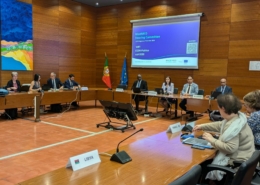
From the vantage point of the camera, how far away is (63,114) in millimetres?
7098

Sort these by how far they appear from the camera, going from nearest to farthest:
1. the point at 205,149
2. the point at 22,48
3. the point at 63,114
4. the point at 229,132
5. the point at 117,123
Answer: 1. the point at 229,132
2. the point at 205,149
3. the point at 117,123
4. the point at 63,114
5. the point at 22,48

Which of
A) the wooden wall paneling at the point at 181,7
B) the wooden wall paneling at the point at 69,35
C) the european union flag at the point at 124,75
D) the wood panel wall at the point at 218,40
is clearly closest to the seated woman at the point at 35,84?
the wooden wall paneling at the point at 69,35

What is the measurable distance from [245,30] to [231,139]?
21.3 feet

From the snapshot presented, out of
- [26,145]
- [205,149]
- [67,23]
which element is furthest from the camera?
[67,23]

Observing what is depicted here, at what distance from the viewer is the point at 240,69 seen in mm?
7504

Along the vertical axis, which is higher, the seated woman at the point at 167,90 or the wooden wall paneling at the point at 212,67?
the wooden wall paneling at the point at 212,67

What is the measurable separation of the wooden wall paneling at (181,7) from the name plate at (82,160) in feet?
24.7

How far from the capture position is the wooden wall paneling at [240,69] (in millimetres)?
7297

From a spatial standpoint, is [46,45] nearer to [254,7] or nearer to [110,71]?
[110,71]

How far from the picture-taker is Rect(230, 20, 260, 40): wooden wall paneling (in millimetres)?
7181

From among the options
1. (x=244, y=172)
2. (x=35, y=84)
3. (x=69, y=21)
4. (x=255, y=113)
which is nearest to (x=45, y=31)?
(x=69, y=21)

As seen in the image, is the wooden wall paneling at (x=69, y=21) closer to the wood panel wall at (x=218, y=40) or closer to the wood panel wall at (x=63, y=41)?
the wood panel wall at (x=63, y=41)

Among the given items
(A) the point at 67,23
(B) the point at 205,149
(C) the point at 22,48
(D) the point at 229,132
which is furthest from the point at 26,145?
(A) the point at 67,23

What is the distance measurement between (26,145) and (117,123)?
2327 mm
